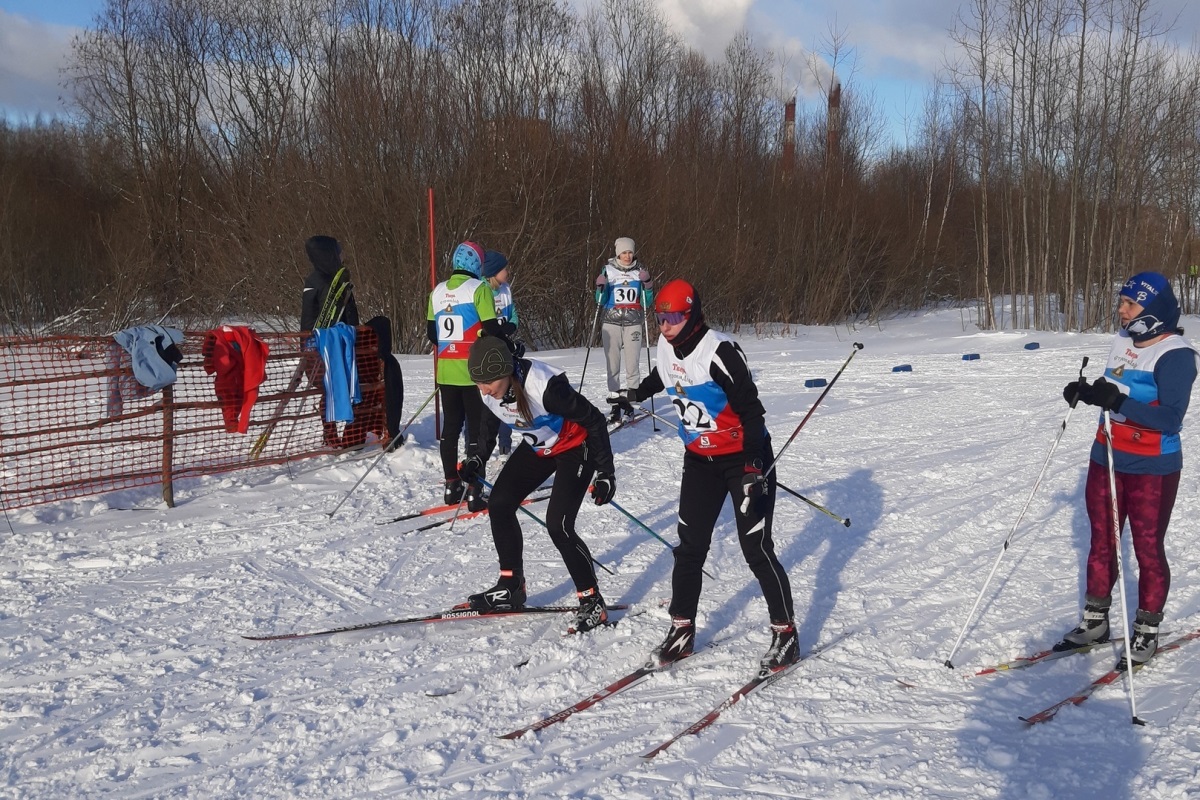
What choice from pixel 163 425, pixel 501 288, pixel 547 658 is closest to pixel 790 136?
pixel 501 288

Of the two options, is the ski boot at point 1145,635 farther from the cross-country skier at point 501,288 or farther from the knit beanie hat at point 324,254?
the knit beanie hat at point 324,254

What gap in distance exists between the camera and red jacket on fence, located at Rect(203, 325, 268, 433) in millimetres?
7945

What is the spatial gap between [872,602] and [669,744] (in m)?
2.15

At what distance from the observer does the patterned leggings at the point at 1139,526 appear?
4504mm

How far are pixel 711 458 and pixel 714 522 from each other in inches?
11.8

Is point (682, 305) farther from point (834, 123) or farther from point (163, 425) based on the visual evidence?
point (834, 123)

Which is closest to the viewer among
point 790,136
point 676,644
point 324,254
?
point 676,644

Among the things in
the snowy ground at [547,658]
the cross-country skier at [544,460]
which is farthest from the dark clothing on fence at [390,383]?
the cross-country skier at [544,460]

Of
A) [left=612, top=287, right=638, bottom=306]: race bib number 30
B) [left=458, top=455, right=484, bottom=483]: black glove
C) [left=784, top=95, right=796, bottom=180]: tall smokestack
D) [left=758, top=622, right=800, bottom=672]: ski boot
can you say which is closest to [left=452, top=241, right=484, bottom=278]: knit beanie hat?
[left=458, top=455, right=484, bottom=483]: black glove

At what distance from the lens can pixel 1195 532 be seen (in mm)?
6500

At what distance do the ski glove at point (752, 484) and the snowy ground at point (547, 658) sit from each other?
2.82 ft

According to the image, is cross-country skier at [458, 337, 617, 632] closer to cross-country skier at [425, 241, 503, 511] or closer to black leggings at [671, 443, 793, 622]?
black leggings at [671, 443, 793, 622]

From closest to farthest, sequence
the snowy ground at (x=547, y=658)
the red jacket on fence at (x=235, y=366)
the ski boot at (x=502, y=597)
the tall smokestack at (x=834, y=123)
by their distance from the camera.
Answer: the snowy ground at (x=547, y=658), the ski boot at (x=502, y=597), the red jacket on fence at (x=235, y=366), the tall smokestack at (x=834, y=123)

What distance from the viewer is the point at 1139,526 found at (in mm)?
4562
